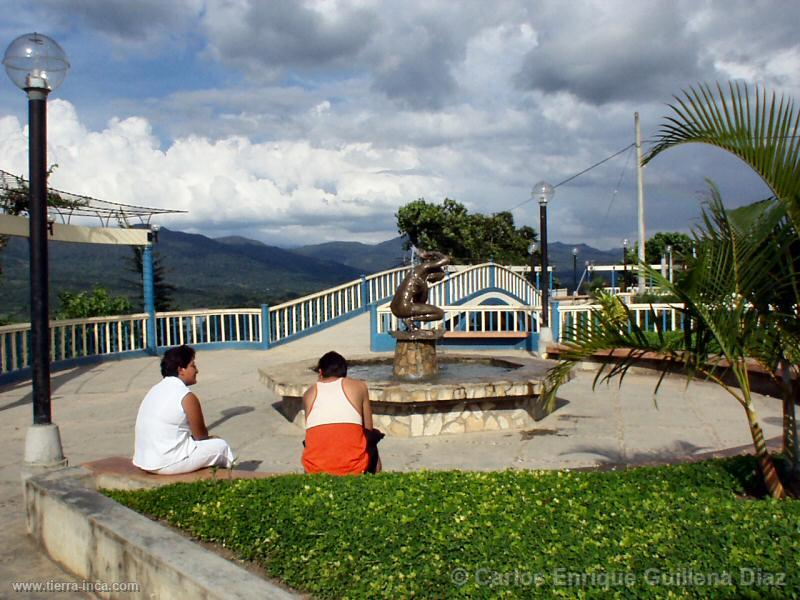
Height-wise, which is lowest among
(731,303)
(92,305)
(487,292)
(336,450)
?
(336,450)

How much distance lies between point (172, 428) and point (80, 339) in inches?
416

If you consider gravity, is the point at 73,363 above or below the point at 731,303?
below

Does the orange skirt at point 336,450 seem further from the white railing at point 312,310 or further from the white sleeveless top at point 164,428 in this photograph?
the white railing at point 312,310

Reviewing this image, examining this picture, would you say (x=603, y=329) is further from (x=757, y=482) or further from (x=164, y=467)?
(x=164, y=467)

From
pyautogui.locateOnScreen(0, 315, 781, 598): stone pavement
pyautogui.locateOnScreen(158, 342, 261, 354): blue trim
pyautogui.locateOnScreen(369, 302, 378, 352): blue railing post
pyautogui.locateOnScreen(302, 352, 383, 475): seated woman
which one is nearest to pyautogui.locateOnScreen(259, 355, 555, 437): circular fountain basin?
pyautogui.locateOnScreen(0, 315, 781, 598): stone pavement

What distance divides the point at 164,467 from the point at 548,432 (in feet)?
14.1

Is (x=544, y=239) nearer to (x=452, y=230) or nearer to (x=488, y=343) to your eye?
(x=488, y=343)

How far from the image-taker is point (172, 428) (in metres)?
4.84

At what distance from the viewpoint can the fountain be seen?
7.41m

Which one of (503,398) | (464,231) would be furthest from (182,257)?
(503,398)

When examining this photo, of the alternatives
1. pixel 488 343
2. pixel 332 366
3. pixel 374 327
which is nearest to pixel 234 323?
pixel 374 327

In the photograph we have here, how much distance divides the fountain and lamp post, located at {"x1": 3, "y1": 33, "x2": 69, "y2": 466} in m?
2.86

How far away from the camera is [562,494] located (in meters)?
3.88

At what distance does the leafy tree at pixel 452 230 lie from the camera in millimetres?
41250
